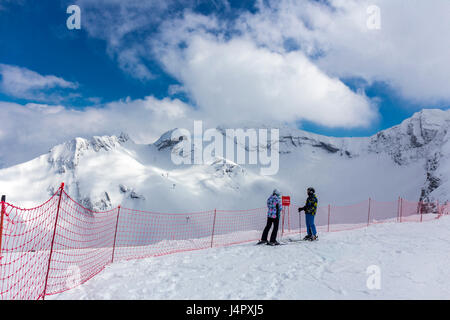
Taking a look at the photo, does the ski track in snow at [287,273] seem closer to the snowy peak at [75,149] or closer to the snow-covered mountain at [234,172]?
the snow-covered mountain at [234,172]

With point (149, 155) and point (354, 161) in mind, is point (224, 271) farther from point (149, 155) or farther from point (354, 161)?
point (149, 155)

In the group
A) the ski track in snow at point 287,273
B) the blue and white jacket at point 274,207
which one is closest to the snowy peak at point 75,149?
the blue and white jacket at point 274,207

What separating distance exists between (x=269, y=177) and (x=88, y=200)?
74.6m

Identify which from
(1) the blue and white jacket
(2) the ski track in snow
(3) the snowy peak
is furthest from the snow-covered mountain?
(1) the blue and white jacket

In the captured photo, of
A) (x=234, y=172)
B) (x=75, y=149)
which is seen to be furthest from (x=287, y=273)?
(x=75, y=149)

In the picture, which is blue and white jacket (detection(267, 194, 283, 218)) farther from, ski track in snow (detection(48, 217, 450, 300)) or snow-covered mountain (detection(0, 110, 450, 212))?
snow-covered mountain (detection(0, 110, 450, 212))

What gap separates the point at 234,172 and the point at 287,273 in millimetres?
108371

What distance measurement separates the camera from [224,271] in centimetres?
632

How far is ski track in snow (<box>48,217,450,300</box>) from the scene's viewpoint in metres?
4.80

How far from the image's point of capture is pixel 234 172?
11419cm

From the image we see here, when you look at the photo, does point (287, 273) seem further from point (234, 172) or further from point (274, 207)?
point (234, 172)

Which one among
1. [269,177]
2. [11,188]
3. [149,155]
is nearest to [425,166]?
[269,177]

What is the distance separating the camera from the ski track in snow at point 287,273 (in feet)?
15.8
